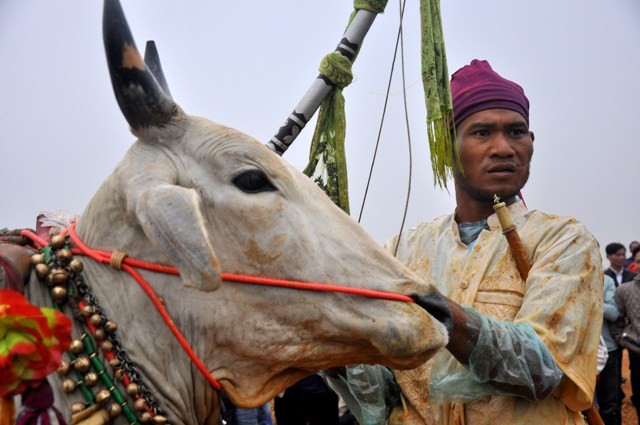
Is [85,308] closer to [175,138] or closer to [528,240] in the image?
[175,138]

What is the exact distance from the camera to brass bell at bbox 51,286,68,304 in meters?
1.89

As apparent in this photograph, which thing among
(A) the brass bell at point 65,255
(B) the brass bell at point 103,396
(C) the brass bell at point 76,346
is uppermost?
(A) the brass bell at point 65,255

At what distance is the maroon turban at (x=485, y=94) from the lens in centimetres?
296

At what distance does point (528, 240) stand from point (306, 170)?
3.33 ft

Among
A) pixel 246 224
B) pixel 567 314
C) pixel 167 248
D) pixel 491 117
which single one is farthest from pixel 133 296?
pixel 491 117

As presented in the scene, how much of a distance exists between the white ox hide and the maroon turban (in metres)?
1.26

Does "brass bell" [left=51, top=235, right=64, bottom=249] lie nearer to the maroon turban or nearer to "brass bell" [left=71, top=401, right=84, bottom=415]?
"brass bell" [left=71, top=401, right=84, bottom=415]

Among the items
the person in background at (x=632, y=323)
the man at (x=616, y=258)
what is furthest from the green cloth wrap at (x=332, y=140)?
the man at (x=616, y=258)

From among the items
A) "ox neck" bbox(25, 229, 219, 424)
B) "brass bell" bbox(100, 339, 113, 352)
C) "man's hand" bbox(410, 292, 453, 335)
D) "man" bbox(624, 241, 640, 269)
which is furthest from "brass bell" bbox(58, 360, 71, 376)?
"man" bbox(624, 241, 640, 269)

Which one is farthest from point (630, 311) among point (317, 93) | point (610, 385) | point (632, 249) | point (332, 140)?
point (317, 93)

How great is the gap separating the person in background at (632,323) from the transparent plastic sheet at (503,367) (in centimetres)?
626

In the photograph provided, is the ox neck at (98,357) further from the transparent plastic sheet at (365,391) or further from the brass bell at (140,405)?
the transparent plastic sheet at (365,391)

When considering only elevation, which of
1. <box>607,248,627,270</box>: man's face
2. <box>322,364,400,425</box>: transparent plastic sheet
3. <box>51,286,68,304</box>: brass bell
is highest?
<box>607,248,627,270</box>: man's face

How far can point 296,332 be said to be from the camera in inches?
77.7
